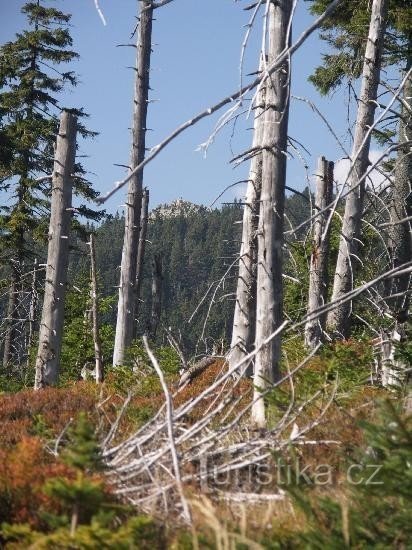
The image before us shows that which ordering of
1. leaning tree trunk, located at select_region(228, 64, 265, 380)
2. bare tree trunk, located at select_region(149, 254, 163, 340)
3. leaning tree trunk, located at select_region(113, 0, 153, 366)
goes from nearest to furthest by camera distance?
leaning tree trunk, located at select_region(228, 64, 265, 380)
leaning tree trunk, located at select_region(113, 0, 153, 366)
bare tree trunk, located at select_region(149, 254, 163, 340)

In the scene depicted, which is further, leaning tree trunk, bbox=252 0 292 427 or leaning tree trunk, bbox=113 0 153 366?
leaning tree trunk, bbox=113 0 153 366

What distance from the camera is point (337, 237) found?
1698 centimetres

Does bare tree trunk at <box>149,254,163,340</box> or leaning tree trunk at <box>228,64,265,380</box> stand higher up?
bare tree trunk at <box>149,254,163,340</box>

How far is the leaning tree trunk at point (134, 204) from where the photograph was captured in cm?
1695

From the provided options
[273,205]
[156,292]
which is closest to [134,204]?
[273,205]

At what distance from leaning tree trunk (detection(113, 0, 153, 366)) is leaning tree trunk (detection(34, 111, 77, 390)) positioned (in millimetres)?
2772

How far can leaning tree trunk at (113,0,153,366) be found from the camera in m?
17.0

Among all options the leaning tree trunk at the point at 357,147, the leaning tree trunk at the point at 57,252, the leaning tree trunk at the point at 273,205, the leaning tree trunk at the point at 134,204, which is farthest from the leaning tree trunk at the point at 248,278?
the leaning tree trunk at the point at 134,204

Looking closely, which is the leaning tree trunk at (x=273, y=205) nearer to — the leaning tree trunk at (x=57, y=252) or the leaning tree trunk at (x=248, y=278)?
the leaning tree trunk at (x=248, y=278)

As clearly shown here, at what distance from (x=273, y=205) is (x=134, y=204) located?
1106 centimetres

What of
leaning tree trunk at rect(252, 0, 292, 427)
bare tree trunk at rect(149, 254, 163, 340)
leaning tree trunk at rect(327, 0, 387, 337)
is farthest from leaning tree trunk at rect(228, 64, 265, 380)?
bare tree trunk at rect(149, 254, 163, 340)

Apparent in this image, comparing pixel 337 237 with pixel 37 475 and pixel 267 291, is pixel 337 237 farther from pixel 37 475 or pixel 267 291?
pixel 37 475

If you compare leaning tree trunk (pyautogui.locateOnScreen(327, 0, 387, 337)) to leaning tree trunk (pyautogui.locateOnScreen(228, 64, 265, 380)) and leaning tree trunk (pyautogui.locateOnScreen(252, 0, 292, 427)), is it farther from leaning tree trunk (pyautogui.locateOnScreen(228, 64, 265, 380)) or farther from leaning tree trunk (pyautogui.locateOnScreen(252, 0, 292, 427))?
leaning tree trunk (pyautogui.locateOnScreen(252, 0, 292, 427))

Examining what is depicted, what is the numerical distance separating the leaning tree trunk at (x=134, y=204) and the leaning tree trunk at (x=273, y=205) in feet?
34.4
